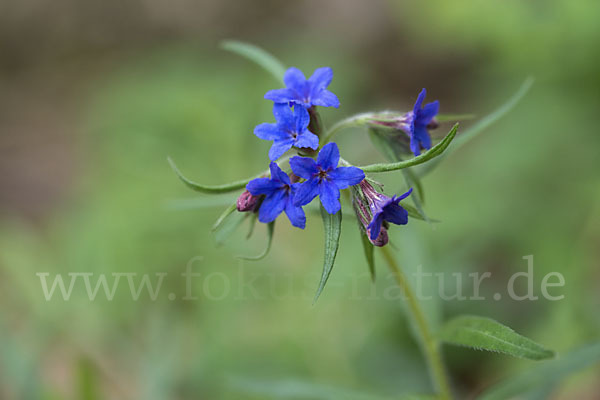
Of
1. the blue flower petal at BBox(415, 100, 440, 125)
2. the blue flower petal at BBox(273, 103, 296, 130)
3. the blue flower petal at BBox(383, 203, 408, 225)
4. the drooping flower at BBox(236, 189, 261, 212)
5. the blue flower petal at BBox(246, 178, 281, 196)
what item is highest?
the blue flower petal at BBox(415, 100, 440, 125)

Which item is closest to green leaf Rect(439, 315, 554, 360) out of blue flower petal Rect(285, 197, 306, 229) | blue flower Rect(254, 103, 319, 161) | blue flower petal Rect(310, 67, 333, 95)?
blue flower petal Rect(285, 197, 306, 229)

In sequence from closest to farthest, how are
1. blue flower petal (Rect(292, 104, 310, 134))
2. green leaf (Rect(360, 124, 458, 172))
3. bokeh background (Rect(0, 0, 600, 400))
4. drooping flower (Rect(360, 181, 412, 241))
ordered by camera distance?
1. green leaf (Rect(360, 124, 458, 172))
2. drooping flower (Rect(360, 181, 412, 241))
3. blue flower petal (Rect(292, 104, 310, 134))
4. bokeh background (Rect(0, 0, 600, 400))

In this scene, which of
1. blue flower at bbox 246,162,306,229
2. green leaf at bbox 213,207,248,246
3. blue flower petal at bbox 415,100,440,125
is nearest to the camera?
blue flower at bbox 246,162,306,229

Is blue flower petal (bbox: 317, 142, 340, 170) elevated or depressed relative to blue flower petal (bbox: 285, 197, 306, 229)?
elevated

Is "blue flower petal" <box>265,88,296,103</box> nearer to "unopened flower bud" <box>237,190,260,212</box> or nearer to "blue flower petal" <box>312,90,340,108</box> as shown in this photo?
"blue flower petal" <box>312,90,340,108</box>

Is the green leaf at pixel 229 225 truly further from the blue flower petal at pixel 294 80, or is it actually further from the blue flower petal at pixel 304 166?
the blue flower petal at pixel 294 80

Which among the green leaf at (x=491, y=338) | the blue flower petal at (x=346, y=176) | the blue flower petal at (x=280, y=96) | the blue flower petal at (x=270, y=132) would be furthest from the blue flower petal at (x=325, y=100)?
the green leaf at (x=491, y=338)

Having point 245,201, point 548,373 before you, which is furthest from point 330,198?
point 548,373
